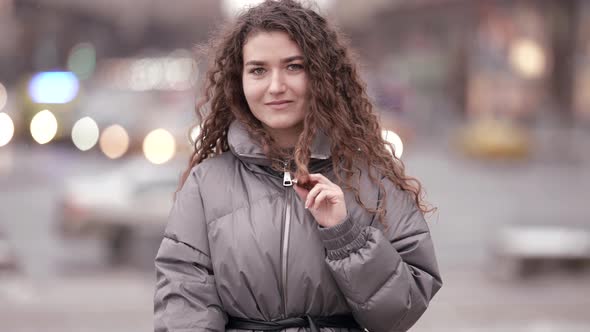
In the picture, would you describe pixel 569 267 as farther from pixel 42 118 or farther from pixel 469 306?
pixel 42 118

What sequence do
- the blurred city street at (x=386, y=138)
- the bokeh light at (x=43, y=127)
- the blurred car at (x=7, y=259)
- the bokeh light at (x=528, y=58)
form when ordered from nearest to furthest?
the blurred city street at (x=386, y=138), the blurred car at (x=7, y=259), the bokeh light at (x=43, y=127), the bokeh light at (x=528, y=58)

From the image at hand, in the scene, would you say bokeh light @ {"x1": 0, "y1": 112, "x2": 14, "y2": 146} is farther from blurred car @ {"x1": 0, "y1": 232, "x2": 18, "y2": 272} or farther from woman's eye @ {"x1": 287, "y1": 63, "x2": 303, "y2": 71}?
woman's eye @ {"x1": 287, "y1": 63, "x2": 303, "y2": 71}

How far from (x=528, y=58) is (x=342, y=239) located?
2850 cm

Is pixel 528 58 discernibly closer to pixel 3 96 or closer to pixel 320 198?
pixel 3 96

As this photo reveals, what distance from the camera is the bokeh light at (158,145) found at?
19.1 meters

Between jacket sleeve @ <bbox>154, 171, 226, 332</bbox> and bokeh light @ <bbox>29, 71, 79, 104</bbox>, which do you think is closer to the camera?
jacket sleeve @ <bbox>154, 171, 226, 332</bbox>

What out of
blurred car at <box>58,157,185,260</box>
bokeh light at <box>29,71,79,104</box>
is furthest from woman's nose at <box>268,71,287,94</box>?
bokeh light at <box>29,71,79,104</box>

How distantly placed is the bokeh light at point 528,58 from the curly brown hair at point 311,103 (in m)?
28.0

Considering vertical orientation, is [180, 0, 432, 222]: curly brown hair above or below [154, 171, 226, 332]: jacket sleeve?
above

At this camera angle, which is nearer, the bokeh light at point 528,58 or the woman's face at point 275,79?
the woman's face at point 275,79

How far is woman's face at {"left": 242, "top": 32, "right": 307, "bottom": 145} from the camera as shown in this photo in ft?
8.57

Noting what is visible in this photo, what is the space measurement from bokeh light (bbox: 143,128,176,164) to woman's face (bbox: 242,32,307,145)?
1602cm

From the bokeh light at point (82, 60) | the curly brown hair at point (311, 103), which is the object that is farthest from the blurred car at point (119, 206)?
the bokeh light at point (82, 60)

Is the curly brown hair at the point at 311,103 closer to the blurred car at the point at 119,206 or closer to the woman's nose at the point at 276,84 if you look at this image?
the woman's nose at the point at 276,84
